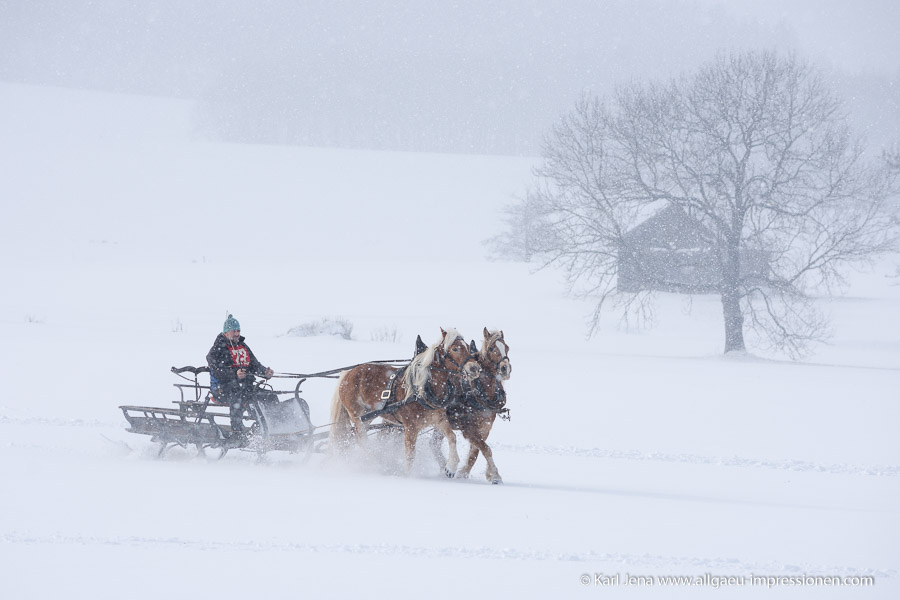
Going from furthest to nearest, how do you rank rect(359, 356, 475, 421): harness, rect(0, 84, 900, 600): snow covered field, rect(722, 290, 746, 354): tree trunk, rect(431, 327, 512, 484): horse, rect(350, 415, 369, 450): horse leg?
rect(722, 290, 746, 354): tree trunk < rect(350, 415, 369, 450): horse leg < rect(359, 356, 475, 421): harness < rect(431, 327, 512, 484): horse < rect(0, 84, 900, 600): snow covered field

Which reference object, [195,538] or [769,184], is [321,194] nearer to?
[769,184]

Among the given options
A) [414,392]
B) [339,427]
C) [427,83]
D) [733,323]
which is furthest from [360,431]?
[427,83]

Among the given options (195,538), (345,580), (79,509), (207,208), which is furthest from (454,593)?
(207,208)

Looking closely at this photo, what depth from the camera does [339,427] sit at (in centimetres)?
977

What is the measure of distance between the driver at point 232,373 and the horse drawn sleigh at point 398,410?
0.33 feet

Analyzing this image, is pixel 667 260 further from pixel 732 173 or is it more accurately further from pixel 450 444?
pixel 450 444

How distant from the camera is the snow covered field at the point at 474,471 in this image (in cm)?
596

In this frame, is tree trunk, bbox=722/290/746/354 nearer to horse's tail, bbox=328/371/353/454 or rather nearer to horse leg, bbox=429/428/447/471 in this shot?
horse leg, bbox=429/428/447/471

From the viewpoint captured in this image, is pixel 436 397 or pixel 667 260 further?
pixel 667 260

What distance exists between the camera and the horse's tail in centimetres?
973

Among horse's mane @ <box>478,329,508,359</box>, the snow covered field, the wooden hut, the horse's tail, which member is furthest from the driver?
the wooden hut

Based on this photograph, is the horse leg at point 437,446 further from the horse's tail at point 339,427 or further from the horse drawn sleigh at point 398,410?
the horse's tail at point 339,427

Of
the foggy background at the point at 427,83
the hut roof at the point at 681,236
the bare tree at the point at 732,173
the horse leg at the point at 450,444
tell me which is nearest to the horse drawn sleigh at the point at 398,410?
the horse leg at the point at 450,444

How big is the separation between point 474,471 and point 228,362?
3.17m
